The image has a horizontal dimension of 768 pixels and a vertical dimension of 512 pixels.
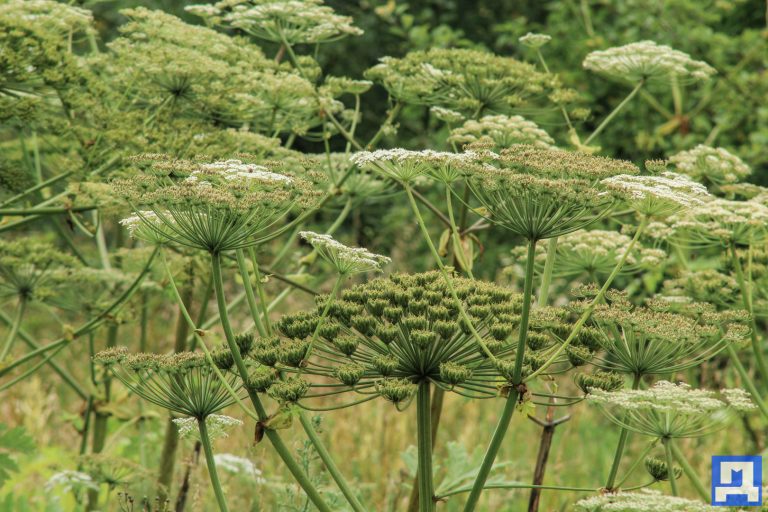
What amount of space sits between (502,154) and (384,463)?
5809 millimetres

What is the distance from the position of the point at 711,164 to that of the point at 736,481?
1.77 metres

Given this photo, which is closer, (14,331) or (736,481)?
(736,481)

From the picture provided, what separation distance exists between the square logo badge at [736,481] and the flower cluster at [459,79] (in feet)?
6.96

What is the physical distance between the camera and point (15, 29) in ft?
14.8

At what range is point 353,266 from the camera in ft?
11.3

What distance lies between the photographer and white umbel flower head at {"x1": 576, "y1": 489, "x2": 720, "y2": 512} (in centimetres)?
312

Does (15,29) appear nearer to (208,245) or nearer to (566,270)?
(208,245)

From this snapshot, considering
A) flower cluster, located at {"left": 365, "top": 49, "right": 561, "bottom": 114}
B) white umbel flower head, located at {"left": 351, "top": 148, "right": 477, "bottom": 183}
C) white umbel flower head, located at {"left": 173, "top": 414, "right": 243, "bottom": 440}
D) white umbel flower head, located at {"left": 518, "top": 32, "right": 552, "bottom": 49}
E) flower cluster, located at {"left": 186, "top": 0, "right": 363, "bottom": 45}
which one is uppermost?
flower cluster, located at {"left": 186, "top": 0, "right": 363, "bottom": 45}

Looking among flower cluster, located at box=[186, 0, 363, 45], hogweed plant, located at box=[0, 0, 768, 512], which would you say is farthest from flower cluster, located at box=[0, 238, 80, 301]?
flower cluster, located at box=[186, 0, 363, 45]

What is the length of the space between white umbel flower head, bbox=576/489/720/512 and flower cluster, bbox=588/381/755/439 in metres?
0.22

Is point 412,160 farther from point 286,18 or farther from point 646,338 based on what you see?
point 286,18

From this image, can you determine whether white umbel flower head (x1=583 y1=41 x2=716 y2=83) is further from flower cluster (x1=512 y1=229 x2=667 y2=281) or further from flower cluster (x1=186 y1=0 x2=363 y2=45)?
flower cluster (x1=186 y1=0 x2=363 y2=45)

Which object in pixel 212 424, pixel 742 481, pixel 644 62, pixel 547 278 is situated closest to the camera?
pixel 212 424

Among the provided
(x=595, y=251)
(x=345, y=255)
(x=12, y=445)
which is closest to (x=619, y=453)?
(x=345, y=255)
